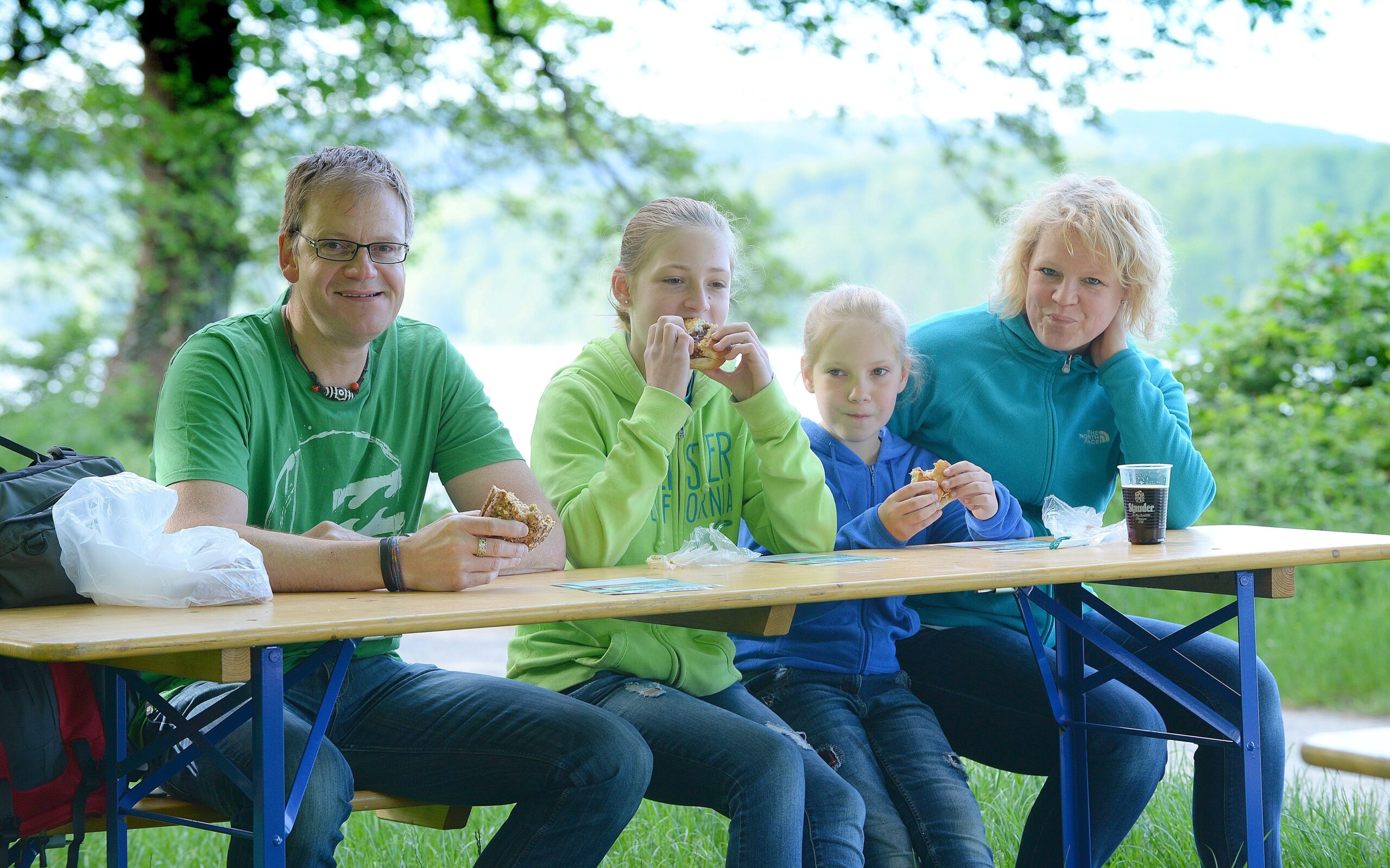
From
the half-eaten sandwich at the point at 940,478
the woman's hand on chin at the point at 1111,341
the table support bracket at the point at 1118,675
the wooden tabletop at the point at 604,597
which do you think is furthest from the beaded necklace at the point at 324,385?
the woman's hand on chin at the point at 1111,341

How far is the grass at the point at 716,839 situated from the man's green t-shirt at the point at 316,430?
0.98 meters

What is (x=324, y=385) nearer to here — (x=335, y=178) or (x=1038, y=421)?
(x=335, y=178)

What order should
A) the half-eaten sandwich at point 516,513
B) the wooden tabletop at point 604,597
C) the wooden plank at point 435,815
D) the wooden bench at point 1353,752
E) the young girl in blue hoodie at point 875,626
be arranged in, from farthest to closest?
the wooden bench at point 1353,752, the young girl in blue hoodie at point 875,626, the wooden plank at point 435,815, the half-eaten sandwich at point 516,513, the wooden tabletop at point 604,597

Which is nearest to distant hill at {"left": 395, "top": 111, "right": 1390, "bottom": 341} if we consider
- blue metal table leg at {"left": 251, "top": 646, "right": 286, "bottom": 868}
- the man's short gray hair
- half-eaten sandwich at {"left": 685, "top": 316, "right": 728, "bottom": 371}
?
half-eaten sandwich at {"left": 685, "top": 316, "right": 728, "bottom": 371}

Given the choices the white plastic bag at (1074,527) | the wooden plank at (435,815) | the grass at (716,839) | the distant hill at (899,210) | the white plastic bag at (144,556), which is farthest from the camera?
the distant hill at (899,210)

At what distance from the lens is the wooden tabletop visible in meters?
1.63

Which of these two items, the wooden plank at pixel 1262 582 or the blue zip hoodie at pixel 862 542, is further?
the blue zip hoodie at pixel 862 542

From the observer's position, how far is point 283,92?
29.2 ft

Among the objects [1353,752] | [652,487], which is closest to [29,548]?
[652,487]

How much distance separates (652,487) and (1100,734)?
1199 mm

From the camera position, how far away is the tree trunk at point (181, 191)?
28.1 ft

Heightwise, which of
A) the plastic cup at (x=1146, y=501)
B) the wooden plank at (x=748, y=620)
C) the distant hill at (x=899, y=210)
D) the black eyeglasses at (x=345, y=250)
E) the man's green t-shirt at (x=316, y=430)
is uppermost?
the distant hill at (x=899, y=210)

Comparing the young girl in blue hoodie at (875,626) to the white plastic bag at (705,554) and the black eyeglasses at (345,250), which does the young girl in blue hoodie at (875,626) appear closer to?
the white plastic bag at (705,554)

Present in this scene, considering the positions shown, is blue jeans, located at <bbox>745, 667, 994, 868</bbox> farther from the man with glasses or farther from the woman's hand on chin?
the woman's hand on chin
